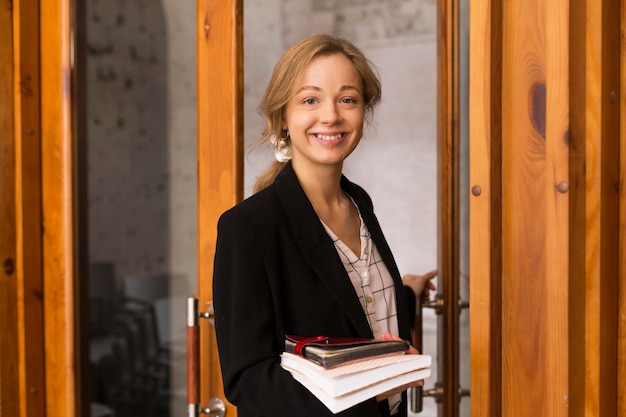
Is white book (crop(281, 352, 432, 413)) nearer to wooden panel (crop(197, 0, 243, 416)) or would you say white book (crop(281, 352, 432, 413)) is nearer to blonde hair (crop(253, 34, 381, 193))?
blonde hair (crop(253, 34, 381, 193))

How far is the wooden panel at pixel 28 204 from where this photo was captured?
1.99 m

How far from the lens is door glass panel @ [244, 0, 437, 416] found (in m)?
1.53

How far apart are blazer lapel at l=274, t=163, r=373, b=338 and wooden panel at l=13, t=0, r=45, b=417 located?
3.27 ft

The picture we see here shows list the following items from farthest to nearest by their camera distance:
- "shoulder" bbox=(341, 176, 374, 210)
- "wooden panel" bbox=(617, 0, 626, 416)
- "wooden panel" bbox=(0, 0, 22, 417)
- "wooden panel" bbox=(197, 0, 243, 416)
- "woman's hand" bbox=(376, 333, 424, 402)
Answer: "wooden panel" bbox=(0, 0, 22, 417) → "wooden panel" bbox=(197, 0, 243, 416) → "shoulder" bbox=(341, 176, 374, 210) → "wooden panel" bbox=(617, 0, 626, 416) → "woman's hand" bbox=(376, 333, 424, 402)

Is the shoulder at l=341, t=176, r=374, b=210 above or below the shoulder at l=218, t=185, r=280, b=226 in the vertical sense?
above

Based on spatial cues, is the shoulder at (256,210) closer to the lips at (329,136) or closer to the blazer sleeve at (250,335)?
the blazer sleeve at (250,335)

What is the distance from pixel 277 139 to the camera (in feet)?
4.76

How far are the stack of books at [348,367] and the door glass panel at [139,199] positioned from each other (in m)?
0.78

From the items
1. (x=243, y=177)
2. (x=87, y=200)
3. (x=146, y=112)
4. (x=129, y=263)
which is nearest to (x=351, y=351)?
(x=243, y=177)

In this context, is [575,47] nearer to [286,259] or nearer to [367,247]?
[367,247]

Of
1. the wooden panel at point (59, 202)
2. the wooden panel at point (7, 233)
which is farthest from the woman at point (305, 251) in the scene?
the wooden panel at point (7, 233)

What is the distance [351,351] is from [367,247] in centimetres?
31

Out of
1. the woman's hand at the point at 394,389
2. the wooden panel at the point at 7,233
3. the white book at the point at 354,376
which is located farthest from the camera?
the wooden panel at the point at 7,233

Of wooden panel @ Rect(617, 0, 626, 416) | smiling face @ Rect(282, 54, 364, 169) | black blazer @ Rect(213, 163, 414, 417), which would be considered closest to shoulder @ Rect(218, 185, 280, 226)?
black blazer @ Rect(213, 163, 414, 417)
